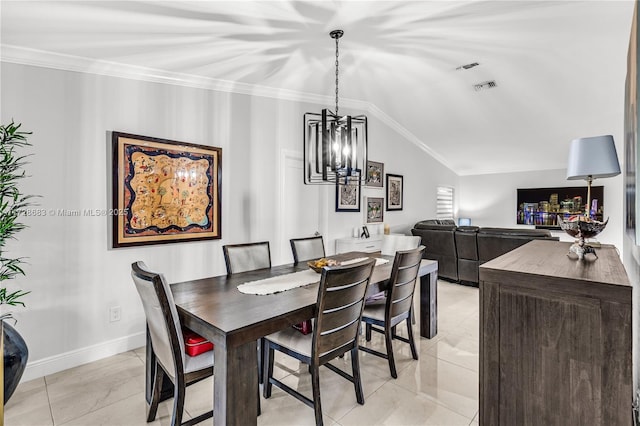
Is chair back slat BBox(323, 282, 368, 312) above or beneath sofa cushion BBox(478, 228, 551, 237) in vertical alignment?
beneath

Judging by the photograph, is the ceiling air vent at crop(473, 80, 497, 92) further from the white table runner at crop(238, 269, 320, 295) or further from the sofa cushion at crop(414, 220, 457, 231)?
the white table runner at crop(238, 269, 320, 295)

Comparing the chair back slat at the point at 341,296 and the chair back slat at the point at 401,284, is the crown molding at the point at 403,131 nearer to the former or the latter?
the chair back slat at the point at 401,284

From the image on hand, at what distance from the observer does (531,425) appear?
120 cm

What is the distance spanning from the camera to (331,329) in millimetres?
1825

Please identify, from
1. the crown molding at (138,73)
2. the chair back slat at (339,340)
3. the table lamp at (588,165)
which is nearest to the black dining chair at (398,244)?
the chair back slat at (339,340)

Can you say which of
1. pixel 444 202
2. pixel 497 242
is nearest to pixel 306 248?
pixel 497 242

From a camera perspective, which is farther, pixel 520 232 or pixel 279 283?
pixel 520 232

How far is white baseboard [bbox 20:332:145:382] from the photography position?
2.35 meters

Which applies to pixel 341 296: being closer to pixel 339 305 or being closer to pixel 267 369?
pixel 339 305

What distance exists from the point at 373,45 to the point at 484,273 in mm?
2564

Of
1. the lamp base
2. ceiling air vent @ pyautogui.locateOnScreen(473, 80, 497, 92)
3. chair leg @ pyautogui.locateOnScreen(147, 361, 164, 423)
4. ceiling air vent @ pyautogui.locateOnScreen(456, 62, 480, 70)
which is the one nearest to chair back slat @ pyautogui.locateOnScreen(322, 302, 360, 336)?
chair leg @ pyautogui.locateOnScreen(147, 361, 164, 423)

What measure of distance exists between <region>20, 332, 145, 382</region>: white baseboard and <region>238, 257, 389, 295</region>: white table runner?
4.94ft

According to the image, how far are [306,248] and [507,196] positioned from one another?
6.19m

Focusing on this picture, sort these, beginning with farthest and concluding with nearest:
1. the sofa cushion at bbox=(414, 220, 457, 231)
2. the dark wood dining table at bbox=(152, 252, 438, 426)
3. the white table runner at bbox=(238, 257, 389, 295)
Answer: the sofa cushion at bbox=(414, 220, 457, 231)
the white table runner at bbox=(238, 257, 389, 295)
the dark wood dining table at bbox=(152, 252, 438, 426)
